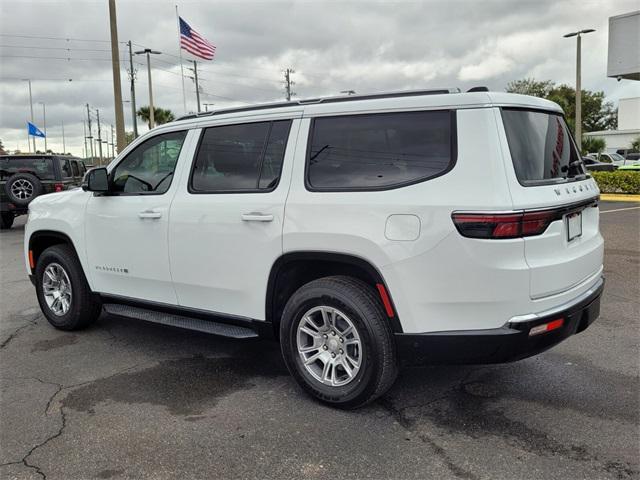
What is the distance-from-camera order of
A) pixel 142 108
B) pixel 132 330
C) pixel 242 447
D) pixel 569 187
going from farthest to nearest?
1. pixel 142 108
2. pixel 132 330
3. pixel 569 187
4. pixel 242 447

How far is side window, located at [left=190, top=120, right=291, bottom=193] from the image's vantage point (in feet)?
12.8

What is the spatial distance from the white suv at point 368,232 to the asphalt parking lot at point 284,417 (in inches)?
14.8

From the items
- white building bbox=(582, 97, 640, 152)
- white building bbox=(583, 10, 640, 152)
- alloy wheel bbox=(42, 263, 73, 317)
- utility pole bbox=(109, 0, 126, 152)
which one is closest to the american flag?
utility pole bbox=(109, 0, 126, 152)

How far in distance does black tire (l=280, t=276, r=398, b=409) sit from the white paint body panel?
20 centimetres

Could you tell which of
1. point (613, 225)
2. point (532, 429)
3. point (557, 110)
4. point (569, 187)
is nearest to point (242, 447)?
point (532, 429)

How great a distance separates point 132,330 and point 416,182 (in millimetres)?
3492

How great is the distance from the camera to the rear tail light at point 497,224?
9.72 ft

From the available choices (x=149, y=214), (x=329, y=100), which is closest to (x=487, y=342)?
(x=329, y=100)

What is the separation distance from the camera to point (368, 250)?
3.31 meters

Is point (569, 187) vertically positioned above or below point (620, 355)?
above

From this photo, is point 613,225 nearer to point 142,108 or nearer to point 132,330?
point 132,330

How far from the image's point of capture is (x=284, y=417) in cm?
354

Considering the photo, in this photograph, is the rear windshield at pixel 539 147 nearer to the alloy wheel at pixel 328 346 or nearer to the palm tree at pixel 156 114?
the alloy wheel at pixel 328 346

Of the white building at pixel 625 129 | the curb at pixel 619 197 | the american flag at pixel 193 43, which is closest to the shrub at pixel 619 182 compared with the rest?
the curb at pixel 619 197
